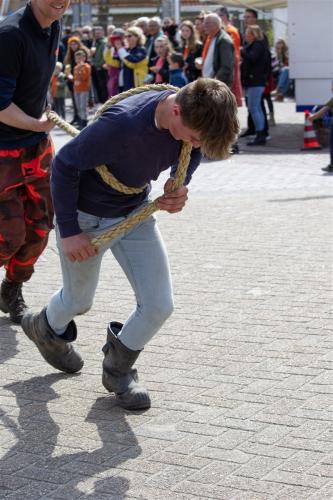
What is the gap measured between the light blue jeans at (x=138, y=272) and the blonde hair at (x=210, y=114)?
701 millimetres

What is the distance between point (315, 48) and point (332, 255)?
8.66 meters

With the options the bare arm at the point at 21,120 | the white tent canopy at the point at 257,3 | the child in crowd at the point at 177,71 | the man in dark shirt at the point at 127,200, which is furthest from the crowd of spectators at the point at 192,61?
the man in dark shirt at the point at 127,200

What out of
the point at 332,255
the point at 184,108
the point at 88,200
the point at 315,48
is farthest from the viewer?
the point at 315,48

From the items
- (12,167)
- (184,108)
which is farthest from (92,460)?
(12,167)

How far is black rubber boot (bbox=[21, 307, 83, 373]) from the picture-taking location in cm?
466

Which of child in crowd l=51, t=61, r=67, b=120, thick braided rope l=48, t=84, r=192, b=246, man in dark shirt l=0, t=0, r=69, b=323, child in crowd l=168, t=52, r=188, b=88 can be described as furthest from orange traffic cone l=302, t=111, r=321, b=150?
thick braided rope l=48, t=84, r=192, b=246

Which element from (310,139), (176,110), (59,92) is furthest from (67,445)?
(59,92)

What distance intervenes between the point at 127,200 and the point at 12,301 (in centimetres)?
180

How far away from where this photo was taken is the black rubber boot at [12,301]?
5781mm

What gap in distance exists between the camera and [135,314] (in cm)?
433

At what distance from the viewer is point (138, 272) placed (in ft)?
14.0

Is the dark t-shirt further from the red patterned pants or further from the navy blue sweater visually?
the navy blue sweater

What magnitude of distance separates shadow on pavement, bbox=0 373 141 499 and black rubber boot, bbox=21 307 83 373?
157 millimetres

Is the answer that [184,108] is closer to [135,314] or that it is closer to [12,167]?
[135,314]
